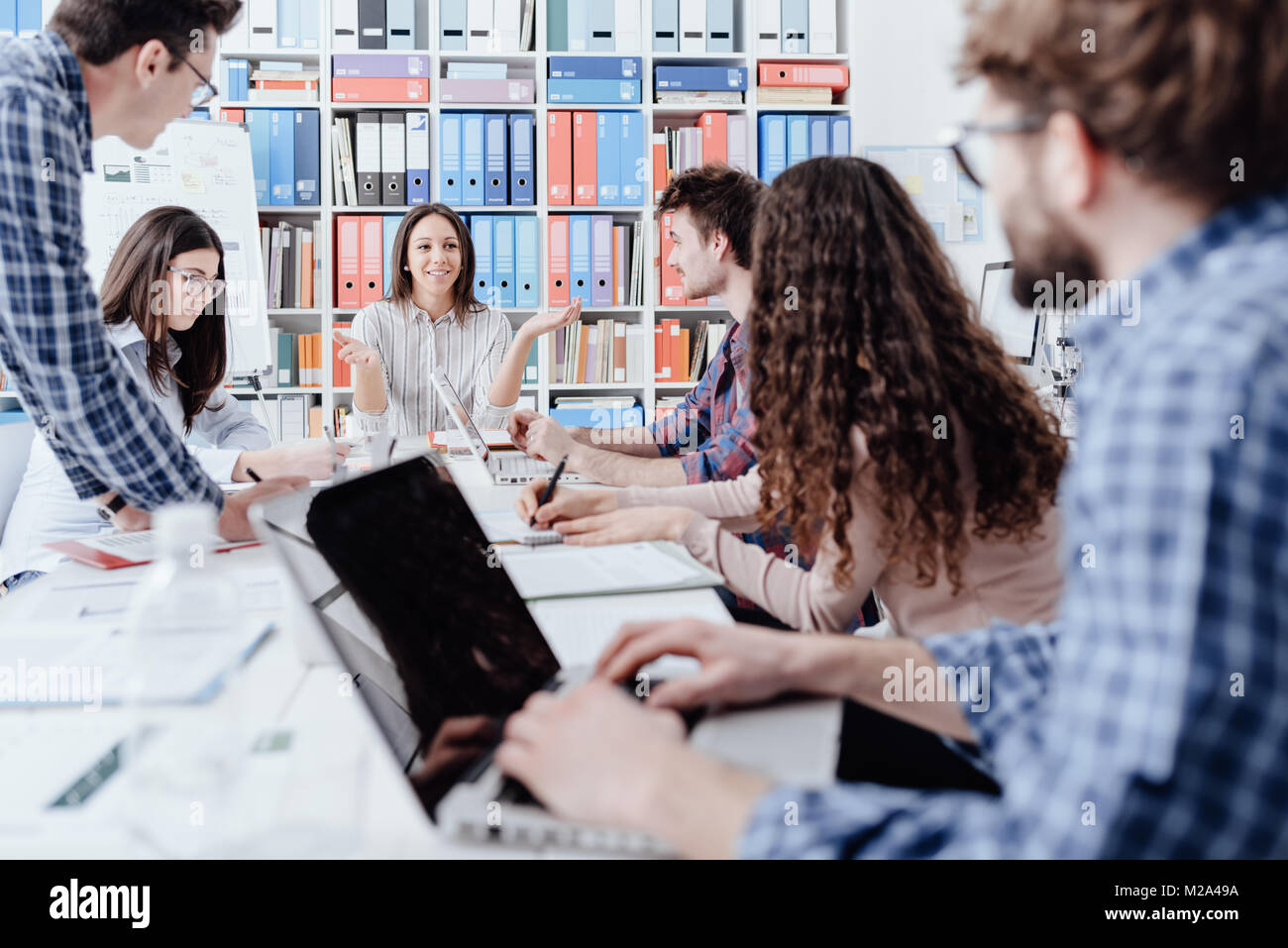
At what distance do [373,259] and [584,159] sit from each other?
34.7 inches

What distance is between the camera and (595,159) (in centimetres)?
354

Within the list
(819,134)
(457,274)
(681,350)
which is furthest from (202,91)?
(819,134)

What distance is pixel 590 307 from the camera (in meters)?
3.61

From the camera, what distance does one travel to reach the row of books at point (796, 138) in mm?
3584

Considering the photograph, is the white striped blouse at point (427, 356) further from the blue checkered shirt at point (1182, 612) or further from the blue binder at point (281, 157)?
the blue checkered shirt at point (1182, 612)

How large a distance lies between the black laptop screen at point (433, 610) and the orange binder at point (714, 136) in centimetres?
292

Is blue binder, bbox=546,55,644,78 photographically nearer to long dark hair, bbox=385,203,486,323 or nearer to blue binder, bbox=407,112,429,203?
blue binder, bbox=407,112,429,203

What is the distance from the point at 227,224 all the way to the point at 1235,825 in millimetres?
3581

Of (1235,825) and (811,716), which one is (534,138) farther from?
(1235,825)

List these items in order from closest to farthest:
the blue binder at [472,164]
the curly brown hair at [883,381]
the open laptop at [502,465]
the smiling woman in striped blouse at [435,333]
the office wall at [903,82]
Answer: the curly brown hair at [883,381]
the open laptop at [502,465]
the smiling woman in striped blouse at [435,333]
the office wall at [903,82]
the blue binder at [472,164]

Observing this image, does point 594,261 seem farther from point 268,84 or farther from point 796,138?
point 268,84

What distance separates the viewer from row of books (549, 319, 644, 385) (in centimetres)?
366

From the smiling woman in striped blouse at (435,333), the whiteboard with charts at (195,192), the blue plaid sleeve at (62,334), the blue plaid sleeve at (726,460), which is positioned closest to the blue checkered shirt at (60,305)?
the blue plaid sleeve at (62,334)
